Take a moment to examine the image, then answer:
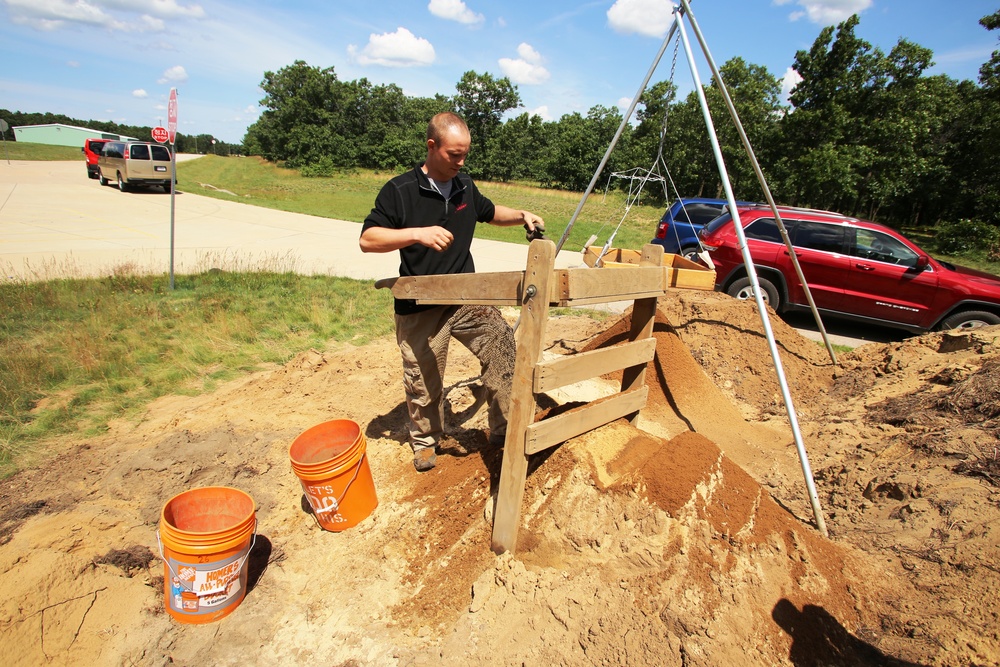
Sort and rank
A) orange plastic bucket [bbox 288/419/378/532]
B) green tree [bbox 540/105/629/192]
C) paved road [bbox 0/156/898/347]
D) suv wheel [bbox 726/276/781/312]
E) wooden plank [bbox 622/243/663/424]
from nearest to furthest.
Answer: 1. orange plastic bucket [bbox 288/419/378/532]
2. wooden plank [bbox 622/243/663/424]
3. suv wheel [bbox 726/276/781/312]
4. paved road [bbox 0/156/898/347]
5. green tree [bbox 540/105/629/192]

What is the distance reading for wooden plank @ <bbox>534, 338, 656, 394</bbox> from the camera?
8.14ft

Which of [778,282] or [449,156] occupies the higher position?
[449,156]

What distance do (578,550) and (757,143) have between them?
1210 inches

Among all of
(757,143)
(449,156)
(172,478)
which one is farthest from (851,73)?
(172,478)

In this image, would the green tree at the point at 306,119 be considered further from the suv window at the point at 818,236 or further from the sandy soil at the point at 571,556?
the sandy soil at the point at 571,556

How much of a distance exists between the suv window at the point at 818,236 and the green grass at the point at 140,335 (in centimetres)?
658

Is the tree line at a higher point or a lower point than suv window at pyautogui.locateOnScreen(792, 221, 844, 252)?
higher

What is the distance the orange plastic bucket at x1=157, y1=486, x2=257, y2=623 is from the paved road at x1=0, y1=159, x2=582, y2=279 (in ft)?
25.8

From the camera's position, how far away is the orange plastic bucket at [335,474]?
2930mm

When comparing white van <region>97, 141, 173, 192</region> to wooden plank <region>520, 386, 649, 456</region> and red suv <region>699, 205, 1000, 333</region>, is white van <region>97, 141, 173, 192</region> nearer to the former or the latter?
red suv <region>699, 205, 1000, 333</region>

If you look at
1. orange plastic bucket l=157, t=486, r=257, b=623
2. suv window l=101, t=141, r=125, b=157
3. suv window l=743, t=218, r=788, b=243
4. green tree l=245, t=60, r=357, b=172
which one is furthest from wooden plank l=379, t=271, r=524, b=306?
green tree l=245, t=60, r=357, b=172

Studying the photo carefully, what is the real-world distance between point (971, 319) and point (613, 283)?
7.71m

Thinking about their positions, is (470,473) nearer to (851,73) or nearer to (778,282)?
(778,282)

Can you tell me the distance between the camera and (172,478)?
11.7 feet
